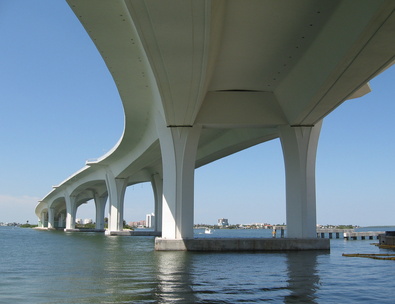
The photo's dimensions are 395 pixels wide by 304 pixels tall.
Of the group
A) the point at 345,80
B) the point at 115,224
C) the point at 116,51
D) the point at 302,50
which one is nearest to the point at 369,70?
the point at 345,80

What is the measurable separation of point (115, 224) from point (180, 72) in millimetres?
51840

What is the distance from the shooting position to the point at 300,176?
102 ft

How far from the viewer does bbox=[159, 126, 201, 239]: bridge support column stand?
31266mm

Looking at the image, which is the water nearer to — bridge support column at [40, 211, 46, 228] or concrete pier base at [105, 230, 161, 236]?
concrete pier base at [105, 230, 161, 236]

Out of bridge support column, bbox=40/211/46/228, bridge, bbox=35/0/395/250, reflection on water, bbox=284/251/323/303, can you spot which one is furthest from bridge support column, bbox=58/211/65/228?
reflection on water, bbox=284/251/323/303

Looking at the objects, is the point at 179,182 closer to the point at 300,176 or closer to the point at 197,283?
the point at 300,176

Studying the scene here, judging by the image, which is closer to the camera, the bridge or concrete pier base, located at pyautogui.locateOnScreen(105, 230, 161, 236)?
the bridge

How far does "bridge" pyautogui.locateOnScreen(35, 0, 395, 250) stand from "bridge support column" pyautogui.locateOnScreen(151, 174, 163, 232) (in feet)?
103

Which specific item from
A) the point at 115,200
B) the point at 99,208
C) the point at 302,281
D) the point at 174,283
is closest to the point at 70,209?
the point at 99,208

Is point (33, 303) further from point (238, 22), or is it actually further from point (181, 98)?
point (181, 98)

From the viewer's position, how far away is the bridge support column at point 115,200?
227 feet

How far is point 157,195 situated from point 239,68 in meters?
48.1

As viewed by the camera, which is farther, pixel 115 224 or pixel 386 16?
pixel 115 224

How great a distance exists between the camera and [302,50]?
77.6ft
